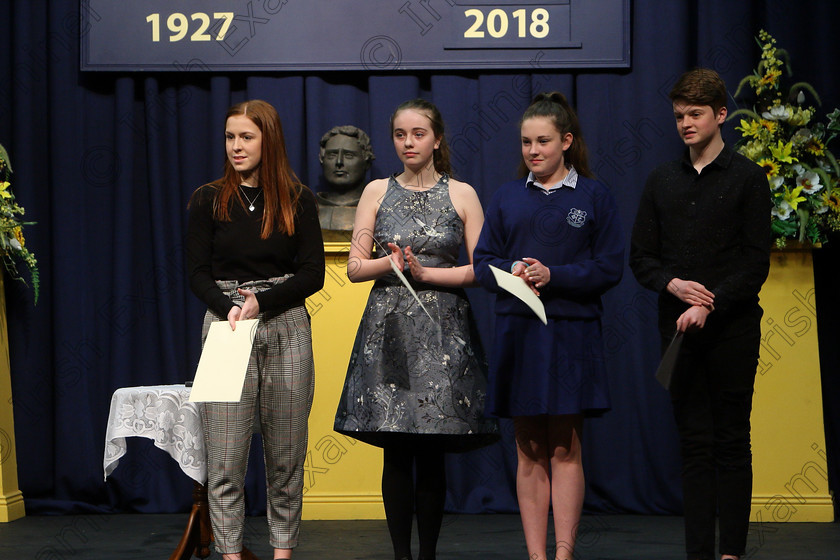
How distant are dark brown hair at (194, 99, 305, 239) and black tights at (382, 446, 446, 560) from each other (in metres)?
0.70

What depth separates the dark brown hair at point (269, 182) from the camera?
8.56 feet

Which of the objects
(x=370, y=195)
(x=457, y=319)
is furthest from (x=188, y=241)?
(x=457, y=319)

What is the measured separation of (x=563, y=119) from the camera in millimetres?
2604

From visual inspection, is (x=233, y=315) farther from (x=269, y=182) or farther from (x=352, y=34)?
(x=352, y=34)

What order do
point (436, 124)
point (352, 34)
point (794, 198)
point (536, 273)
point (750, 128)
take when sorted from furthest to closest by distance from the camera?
point (352, 34), point (750, 128), point (794, 198), point (436, 124), point (536, 273)

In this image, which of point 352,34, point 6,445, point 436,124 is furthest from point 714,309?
point 6,445

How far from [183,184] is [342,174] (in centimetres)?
84

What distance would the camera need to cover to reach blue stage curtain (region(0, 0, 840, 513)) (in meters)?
4.12

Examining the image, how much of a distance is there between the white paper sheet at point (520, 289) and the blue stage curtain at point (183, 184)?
1.80 metres

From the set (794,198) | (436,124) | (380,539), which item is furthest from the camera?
(794,198)

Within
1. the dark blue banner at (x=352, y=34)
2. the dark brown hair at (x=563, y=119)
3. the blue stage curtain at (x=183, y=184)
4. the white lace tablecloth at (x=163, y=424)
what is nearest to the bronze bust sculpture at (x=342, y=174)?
the blue stage curtain at (x=183, y=184)

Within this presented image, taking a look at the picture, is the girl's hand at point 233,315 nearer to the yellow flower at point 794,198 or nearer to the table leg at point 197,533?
the table leg at point 197,533

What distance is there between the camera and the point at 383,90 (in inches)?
166

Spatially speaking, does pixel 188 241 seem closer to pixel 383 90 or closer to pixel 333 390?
pixel 333 390
